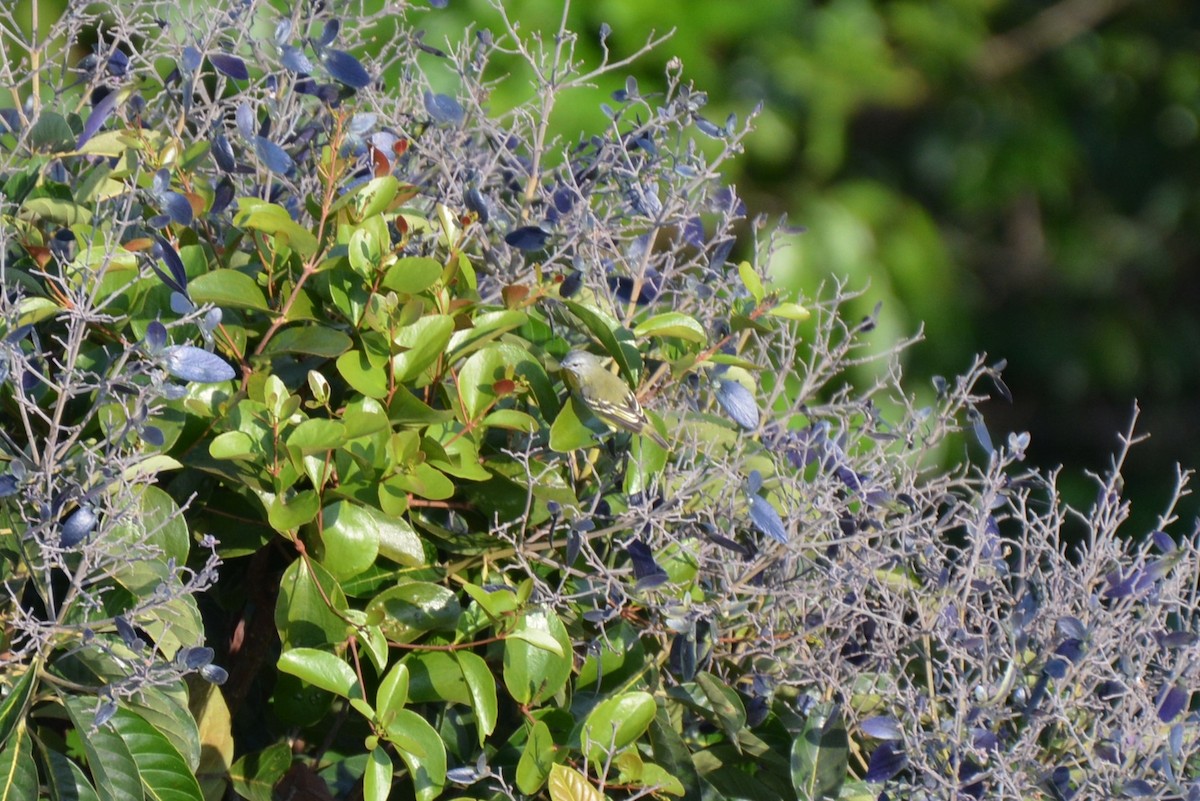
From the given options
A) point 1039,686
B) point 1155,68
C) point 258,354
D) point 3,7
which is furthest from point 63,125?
point 1155,68

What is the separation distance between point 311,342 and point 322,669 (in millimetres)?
192

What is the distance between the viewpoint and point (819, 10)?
3486 mm

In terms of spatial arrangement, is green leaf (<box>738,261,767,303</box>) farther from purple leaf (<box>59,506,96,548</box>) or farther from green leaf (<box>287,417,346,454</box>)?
purple leaf (<box>59,506,96,548</box>)

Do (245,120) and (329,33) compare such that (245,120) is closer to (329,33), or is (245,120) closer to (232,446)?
(329,33)

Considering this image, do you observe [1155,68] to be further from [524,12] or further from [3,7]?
[3,7]

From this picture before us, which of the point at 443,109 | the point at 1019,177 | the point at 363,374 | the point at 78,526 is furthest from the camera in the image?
the point at 1019,177

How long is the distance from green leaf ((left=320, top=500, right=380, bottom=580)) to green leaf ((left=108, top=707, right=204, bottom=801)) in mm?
132

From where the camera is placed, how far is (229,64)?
2.89 ft

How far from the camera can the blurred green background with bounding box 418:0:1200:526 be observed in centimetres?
325

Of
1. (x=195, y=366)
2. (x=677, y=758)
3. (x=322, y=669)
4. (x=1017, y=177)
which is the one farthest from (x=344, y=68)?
(x=1017, y=177)

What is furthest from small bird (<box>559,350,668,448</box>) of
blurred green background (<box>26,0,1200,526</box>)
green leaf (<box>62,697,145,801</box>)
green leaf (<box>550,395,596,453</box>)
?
blurred green background (<box>26,0,1200,526</box>)

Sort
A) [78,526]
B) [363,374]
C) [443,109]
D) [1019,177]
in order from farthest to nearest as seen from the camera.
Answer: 1. [1019,177]
2. [443,109]
3. [363,374]
4. [78,526]

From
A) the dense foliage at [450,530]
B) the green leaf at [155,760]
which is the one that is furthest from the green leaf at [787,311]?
the green leaf at [155,760]

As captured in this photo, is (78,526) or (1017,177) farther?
(1017,177)
